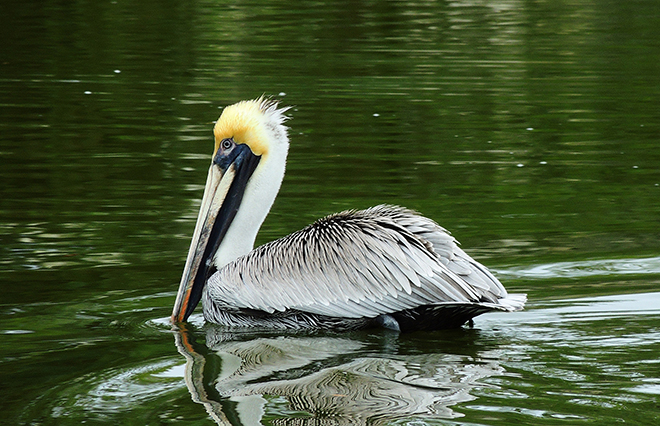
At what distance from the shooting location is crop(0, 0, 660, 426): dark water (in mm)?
3834

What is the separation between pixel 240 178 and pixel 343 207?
1997mm

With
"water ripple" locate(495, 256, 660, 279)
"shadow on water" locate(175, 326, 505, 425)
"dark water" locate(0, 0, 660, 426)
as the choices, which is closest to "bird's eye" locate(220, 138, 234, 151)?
"dark water" locate(0, 0, 660, 426)

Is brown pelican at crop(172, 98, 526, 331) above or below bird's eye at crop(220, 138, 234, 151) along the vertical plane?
below

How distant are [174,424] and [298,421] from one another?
1.31 feet

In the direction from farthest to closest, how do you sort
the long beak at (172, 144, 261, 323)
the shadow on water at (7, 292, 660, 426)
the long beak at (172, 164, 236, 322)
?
the long beak at (172, 144, 261, 323) < the long beak at (172, 164, 236, 322) < the shadow on water at (7, 292, 660, 426)

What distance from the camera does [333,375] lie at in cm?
404

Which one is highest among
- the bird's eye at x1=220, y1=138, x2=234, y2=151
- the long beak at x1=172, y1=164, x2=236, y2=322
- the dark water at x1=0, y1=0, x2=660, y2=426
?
the bird's eye at x1=220, y1=138, x2=234, y2=151

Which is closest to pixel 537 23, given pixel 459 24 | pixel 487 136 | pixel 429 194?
pixel 459 24

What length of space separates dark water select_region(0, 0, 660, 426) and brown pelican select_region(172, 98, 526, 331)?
0.37 feet

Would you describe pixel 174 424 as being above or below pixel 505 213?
above

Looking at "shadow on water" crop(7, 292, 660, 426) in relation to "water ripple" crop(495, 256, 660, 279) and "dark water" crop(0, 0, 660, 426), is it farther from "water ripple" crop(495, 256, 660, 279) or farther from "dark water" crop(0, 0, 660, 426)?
"water ripple" crop(495, 256, 660, 279)

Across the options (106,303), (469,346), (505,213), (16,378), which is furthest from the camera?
(505,213)

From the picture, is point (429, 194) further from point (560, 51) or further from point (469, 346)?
point (560, 51)

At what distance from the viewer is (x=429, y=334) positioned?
462cm
